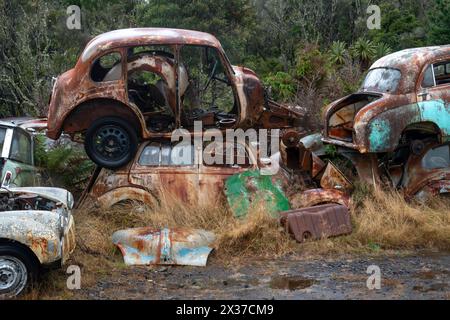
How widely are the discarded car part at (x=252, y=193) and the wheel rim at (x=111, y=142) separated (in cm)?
161

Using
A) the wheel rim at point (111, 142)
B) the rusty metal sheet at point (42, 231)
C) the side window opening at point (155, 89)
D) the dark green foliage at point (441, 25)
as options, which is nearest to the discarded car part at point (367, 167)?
the side window opening at point (155, 89)

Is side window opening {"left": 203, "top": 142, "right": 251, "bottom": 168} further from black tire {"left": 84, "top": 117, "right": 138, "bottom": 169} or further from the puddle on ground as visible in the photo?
the puddle on ground

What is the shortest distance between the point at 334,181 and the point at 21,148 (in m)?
4.62

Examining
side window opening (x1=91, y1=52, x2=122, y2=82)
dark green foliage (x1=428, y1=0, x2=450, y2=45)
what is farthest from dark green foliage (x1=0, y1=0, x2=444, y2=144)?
side window opening (x1=91, y1=52, x2=122, y2=82)

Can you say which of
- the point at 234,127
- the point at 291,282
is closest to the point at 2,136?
the point at 234,127

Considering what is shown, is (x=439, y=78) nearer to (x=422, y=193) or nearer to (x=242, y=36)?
(x=422, y=193)

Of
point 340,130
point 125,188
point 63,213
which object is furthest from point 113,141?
point 340,130

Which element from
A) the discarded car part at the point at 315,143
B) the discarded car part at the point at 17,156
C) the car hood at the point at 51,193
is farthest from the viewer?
the discarded car part at the point at 315,143

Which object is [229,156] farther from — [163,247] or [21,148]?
[21,148]

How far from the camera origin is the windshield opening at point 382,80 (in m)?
9.47

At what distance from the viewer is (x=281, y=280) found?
6668 mm

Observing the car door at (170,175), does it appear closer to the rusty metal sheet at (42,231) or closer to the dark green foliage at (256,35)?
the rusty metal sheet at (42,231)

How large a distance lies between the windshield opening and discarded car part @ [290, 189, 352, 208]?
1.95m

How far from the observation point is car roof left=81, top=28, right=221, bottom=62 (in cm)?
901
